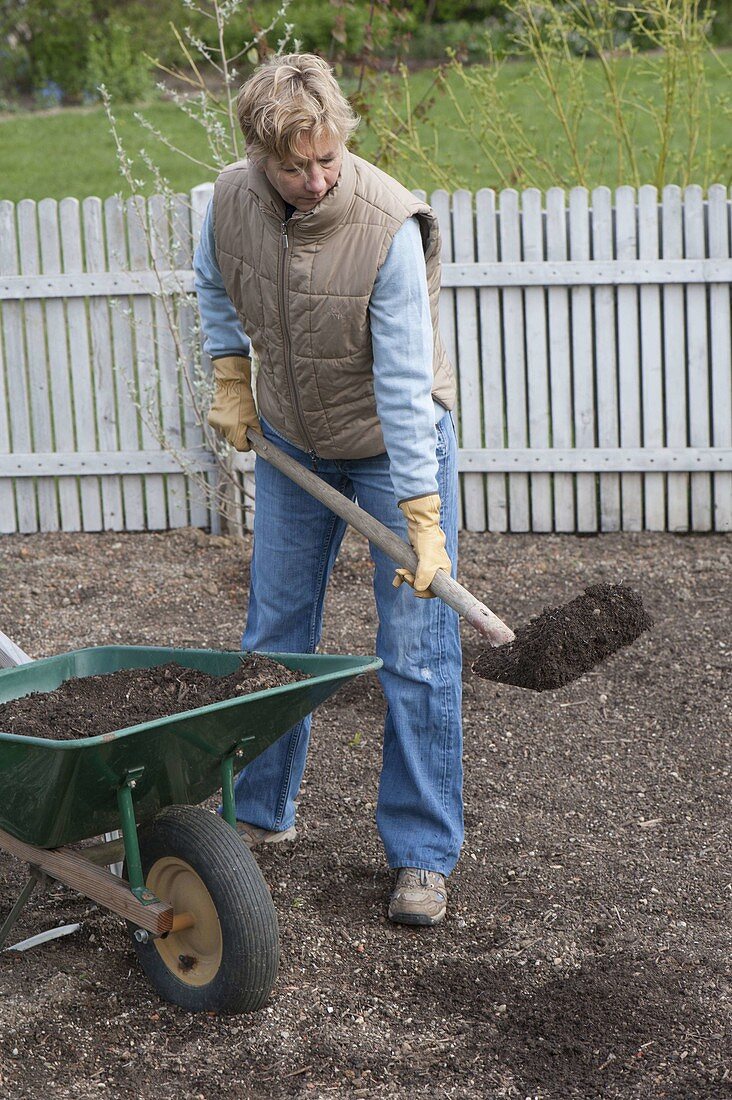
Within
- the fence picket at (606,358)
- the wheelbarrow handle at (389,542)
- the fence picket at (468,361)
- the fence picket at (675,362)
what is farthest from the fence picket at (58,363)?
the wheelbarrow handle at (389,542)

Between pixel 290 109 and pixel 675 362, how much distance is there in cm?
367

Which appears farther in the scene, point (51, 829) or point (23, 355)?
point (23, 355)

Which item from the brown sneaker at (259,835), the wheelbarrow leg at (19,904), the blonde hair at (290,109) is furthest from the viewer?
the brown sneaker at (259,835)

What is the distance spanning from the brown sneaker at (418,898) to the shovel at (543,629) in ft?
2.04

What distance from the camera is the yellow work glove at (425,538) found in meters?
2.69

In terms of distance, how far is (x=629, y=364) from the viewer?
18.9 feet

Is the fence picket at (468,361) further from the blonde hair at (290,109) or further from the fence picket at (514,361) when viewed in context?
the blonde hair at (290,109)

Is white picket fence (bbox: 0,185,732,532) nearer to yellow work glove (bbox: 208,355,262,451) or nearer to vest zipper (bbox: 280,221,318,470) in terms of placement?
yellow work glove (bbox: 208,355,262,451)

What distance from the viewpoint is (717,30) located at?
663 inches

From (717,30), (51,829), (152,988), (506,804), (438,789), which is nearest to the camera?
(51,829)

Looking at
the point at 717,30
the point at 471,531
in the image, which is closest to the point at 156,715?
the point at 471,531

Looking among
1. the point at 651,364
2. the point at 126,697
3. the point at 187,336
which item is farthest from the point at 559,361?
the point at 126,697

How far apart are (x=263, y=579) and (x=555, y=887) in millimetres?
1069

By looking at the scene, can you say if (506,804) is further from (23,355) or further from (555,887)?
(23,355)
